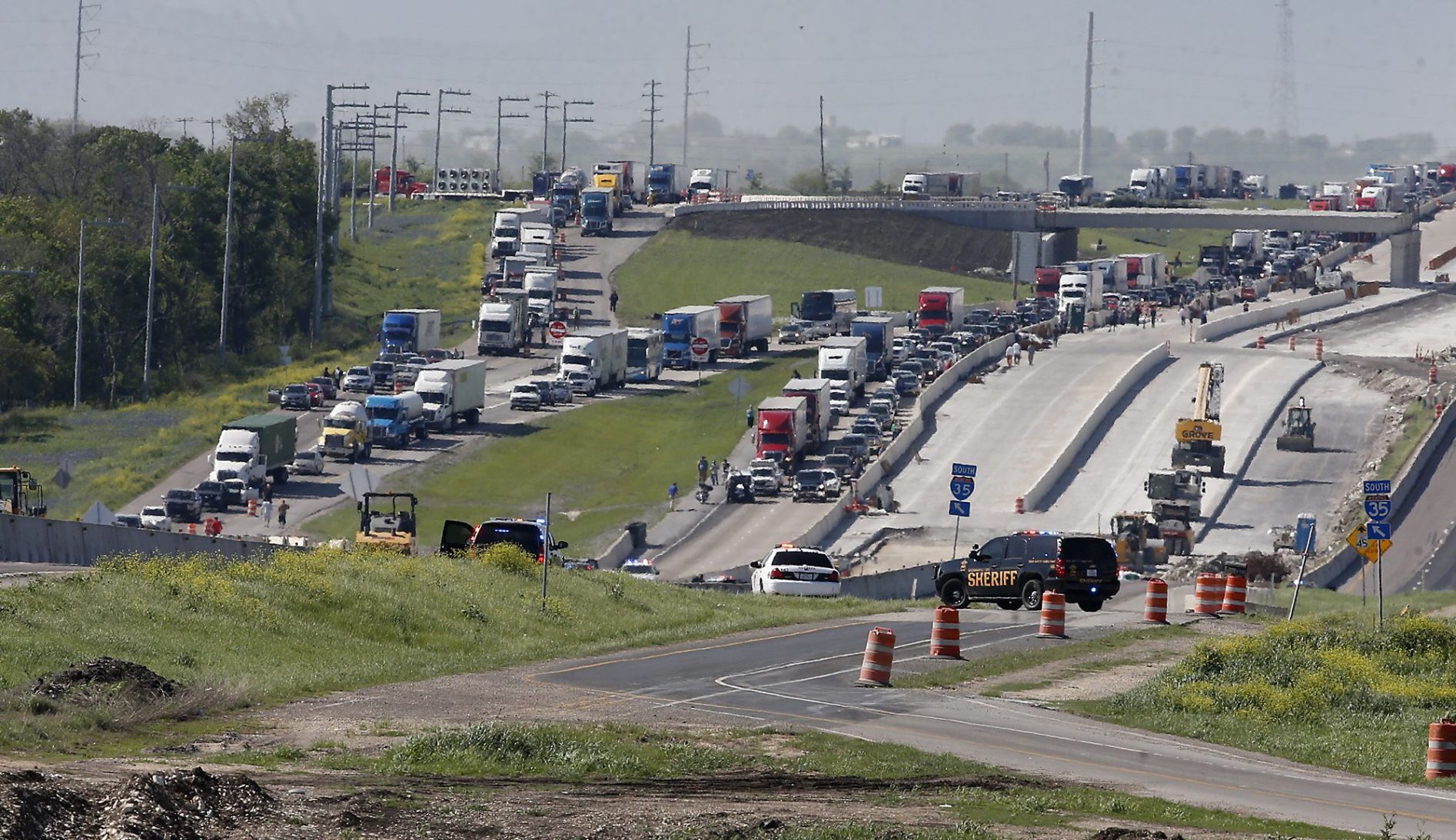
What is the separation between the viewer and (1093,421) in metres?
101

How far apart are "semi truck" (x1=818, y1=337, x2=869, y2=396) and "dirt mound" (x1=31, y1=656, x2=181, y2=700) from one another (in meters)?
83.6

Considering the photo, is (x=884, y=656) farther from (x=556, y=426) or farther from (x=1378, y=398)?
(x=1378, y=398)

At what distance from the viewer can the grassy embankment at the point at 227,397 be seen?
286 ft

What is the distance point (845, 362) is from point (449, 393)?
2311cm

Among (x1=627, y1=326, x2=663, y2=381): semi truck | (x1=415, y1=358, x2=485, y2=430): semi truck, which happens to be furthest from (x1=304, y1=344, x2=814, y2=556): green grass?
(x1=627, y1=326, x2=663, y2=381): semi truck

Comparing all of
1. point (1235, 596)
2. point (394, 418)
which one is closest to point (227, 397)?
point (394, 418)

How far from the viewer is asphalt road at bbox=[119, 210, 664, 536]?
79812 mm

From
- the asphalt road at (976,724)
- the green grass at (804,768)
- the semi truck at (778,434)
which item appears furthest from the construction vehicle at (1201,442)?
the green grass at (804,768)

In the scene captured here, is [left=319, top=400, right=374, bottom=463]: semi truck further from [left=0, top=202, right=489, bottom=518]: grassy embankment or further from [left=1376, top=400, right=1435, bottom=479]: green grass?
[left=1376, top=400, right=1435, bottom=479]: green grass

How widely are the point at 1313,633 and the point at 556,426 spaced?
6664cm

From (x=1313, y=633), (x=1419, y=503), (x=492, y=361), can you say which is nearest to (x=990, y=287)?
(x=492, y=361)

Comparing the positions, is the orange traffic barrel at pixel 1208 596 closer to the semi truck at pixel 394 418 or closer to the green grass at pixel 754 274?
the semi truck at pixel 394 418

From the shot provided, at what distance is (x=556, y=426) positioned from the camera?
9975cm

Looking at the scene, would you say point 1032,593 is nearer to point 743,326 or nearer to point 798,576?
point 798,576
